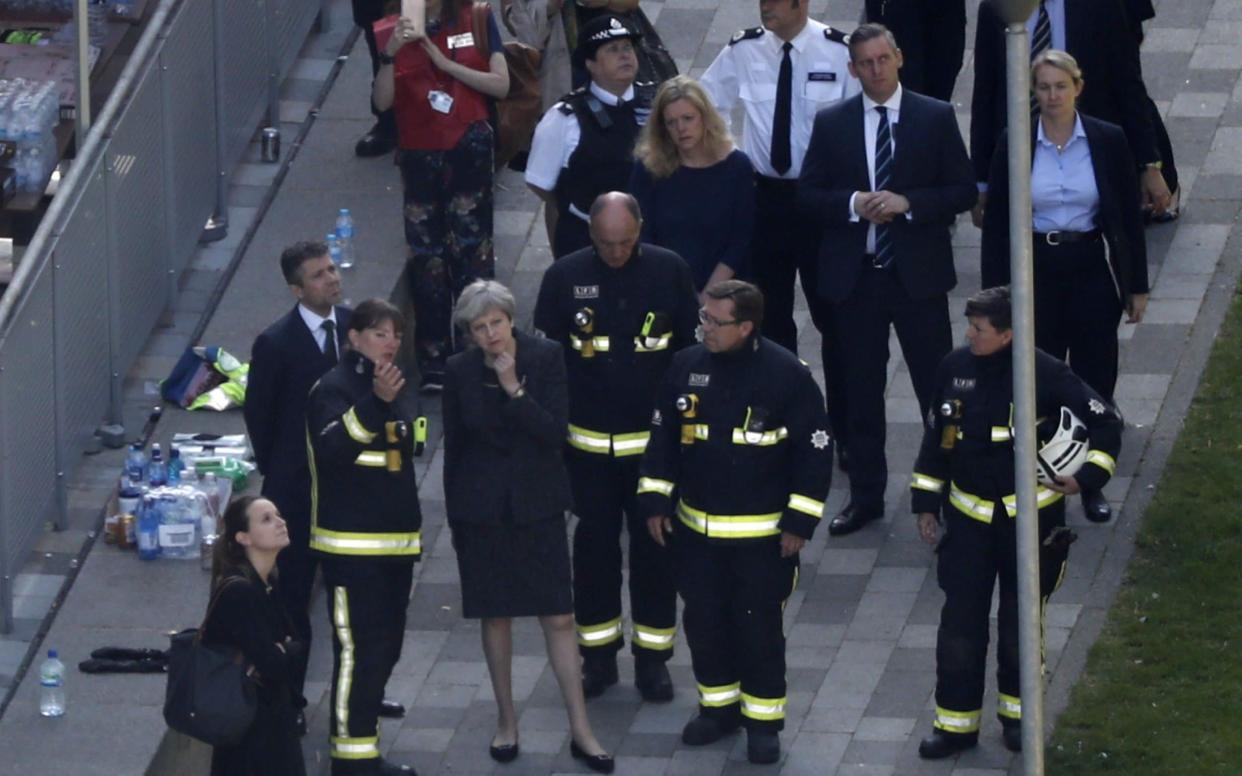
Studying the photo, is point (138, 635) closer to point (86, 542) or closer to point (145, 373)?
point (86, 542)

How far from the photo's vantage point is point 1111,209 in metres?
12.7

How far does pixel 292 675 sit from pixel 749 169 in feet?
11.2

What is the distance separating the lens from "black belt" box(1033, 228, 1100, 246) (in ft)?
41.9

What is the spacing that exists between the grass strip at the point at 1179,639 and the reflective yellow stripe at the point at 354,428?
9.80 feet

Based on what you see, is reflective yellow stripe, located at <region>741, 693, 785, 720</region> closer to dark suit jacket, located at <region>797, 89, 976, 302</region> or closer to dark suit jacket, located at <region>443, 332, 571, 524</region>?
dark suit jacket, located at <region>443, 332, 571, 524</region>

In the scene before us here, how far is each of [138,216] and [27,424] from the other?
1714 mm

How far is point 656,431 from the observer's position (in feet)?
37.2

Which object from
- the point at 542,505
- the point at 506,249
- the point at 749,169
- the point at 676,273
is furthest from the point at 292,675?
the point at 506,249

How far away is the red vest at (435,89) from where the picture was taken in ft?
44.7

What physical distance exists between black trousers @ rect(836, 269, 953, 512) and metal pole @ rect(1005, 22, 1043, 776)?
Answer: 11.7 feet

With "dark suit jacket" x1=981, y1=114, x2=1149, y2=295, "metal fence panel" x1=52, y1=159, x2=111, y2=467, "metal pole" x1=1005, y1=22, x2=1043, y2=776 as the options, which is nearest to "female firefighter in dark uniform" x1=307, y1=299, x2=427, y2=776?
"metal fence panel" x1=52, y1=159, x2=111, y2=467

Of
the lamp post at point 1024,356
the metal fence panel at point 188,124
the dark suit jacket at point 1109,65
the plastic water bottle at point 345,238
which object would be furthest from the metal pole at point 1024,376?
the metal fence panel at point 188,124

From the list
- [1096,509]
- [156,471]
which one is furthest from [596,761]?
[1096,509]

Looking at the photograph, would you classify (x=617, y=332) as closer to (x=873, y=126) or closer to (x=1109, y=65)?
(x=873, y=126)
